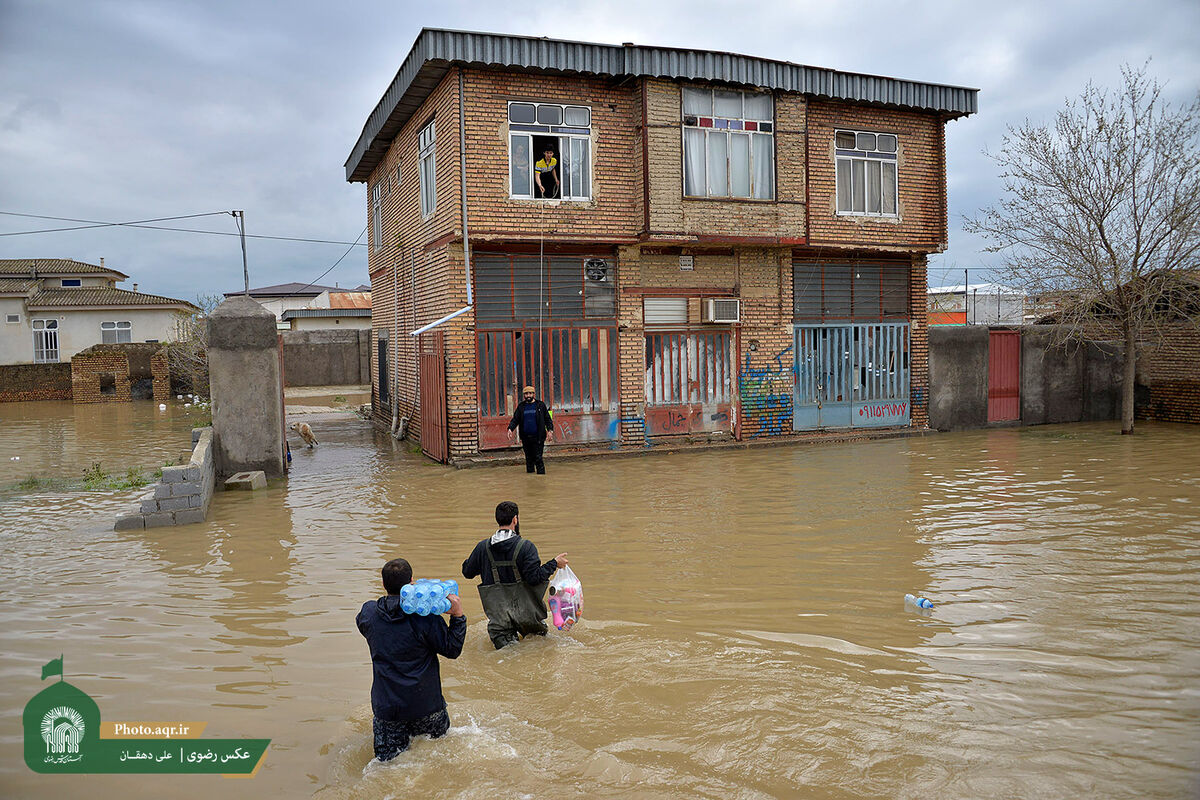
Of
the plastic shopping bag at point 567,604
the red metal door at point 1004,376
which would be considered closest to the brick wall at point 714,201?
Result: the red metal door at point 1004,376

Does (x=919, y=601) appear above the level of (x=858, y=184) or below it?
below

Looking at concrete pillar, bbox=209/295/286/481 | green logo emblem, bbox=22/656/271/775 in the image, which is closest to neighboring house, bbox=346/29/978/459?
concrete pillar, bbox=209/295/286/481

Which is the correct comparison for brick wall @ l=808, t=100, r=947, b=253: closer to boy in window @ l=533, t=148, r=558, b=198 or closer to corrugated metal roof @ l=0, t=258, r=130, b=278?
boy in window @ l=533, t=148, r=558, b=198

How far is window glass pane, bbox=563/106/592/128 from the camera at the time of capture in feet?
50.0

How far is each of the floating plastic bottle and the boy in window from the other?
10334 mm

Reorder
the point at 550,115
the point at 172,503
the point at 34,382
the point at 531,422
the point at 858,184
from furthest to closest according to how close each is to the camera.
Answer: the point at 34,382 → the point at 858,184 → the point at 550,115 → the point at 531,422 → the point at 172,503

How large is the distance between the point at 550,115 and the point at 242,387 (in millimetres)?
6954

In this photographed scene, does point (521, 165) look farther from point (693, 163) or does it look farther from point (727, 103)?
point (727, 103)

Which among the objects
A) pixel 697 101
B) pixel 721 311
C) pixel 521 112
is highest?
pixel 697 101

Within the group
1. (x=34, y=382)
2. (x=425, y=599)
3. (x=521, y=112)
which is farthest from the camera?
(x=34, y=382)

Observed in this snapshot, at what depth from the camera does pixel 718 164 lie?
16.2 metres

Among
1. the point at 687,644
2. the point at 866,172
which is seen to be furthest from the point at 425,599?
the point at 866,172

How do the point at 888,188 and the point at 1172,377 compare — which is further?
the point at 1172,377

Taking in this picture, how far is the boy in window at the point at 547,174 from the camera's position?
594 inches
